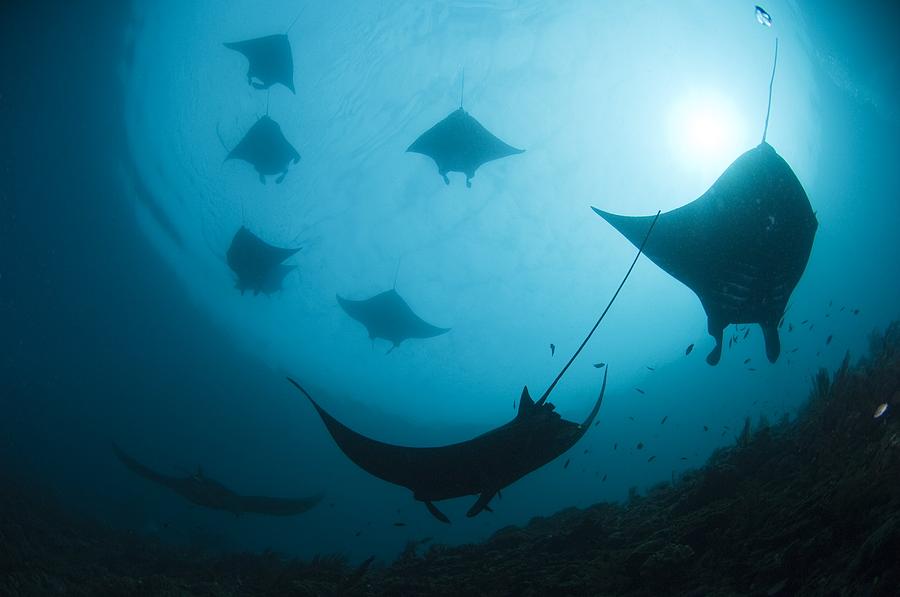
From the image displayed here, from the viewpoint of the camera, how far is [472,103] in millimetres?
18750

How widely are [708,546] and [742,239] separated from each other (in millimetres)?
3427

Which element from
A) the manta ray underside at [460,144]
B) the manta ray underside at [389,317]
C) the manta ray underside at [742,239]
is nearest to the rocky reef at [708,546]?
the manta ray underside at [742,239]

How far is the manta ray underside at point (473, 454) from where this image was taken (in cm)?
405

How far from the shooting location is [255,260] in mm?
14359

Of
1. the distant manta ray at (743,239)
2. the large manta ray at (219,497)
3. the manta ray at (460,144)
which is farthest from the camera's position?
the manta ray at (460,144)

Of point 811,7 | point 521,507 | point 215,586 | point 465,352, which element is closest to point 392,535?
point 521,507

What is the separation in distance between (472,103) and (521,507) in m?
31.0

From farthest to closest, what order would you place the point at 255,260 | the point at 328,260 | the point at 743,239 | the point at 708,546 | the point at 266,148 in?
the point at 328,260 < the point at 266,148 < the point at 255,260 < the point at 743,239 < the point at 708,546

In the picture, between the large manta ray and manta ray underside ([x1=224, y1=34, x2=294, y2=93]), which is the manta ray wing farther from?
manta ray underside ([x1=224, y1=34, x2=294, y2=93])

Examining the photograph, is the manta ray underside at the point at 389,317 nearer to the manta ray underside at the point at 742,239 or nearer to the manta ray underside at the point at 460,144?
the manta ray underside at the point at 460,144

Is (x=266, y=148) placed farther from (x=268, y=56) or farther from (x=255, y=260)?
(x=255, y=260)

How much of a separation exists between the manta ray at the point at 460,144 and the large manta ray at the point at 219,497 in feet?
33.7

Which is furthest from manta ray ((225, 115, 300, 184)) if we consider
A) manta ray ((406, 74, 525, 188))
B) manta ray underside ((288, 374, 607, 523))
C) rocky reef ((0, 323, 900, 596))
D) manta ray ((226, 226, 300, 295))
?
manta ray underside ((288, 374, 607, 523))

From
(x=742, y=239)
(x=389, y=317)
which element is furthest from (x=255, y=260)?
(x=742, y=239)
